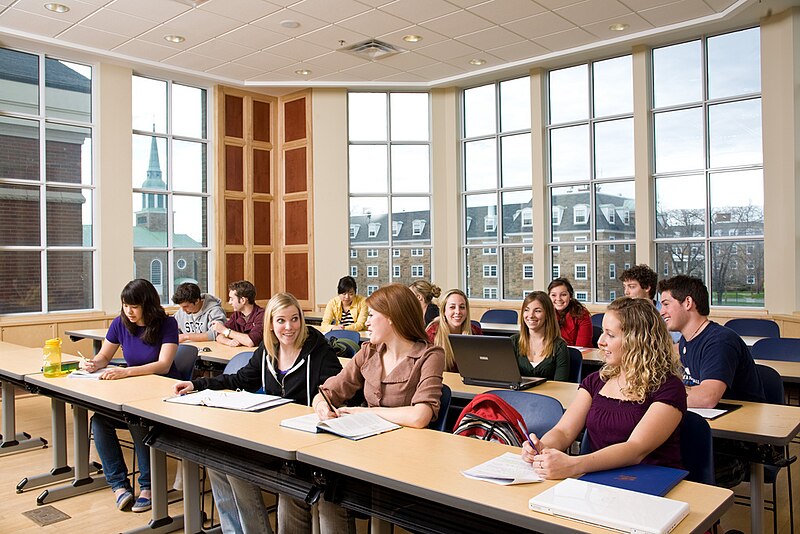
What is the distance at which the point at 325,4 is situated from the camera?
6.39m

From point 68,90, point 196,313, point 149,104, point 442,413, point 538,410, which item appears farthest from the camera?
point 149,104

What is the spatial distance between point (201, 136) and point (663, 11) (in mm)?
5971

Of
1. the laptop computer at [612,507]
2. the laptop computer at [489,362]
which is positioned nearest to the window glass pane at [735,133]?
the laptop computer at [489,362]

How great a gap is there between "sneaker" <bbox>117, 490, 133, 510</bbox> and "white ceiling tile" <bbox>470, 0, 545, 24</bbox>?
5.20 metres

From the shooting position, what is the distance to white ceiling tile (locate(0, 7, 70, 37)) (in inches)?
262

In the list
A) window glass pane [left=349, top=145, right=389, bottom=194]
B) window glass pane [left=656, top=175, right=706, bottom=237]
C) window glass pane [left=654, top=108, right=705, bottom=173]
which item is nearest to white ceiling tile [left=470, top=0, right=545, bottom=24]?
window glass pane [left=654, top=108, right=705, bottom=173]

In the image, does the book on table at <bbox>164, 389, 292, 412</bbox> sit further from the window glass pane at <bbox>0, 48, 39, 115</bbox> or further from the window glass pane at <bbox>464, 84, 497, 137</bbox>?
the window glass pane at <bbox>464, 84, 497, 137</bbox>

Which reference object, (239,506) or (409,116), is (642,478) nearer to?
(239,506)

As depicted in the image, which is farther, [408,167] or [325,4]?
[408,167]

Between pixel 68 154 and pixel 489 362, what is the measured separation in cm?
649

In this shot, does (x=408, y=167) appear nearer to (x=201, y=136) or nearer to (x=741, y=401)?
(x=201, y=136)

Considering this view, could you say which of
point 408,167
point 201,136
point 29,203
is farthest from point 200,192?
point 408,167

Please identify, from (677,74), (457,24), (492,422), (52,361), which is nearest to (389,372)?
(492,422)

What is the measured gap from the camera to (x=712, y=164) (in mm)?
7492
